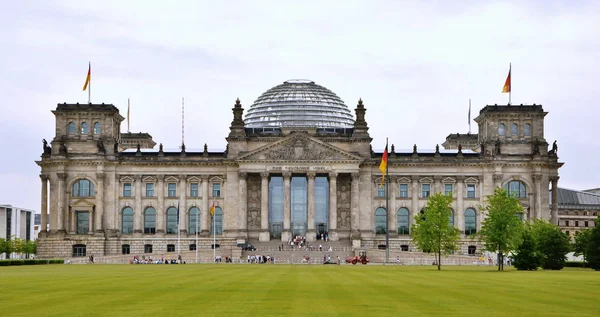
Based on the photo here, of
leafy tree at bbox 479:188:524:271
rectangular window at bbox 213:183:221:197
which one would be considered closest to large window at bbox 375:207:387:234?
rectangular window at bbox 213:183:221:197

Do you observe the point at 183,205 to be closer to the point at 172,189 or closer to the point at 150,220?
the point at 172,189

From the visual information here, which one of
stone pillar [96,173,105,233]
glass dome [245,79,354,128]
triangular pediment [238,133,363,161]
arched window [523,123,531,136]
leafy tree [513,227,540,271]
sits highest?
glass dome [245,79,354,128]

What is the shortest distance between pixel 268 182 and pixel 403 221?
72.1 feet

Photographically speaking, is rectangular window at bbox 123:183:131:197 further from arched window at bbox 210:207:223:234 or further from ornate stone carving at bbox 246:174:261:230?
ornate stone carving at bbox 246:174:261:230

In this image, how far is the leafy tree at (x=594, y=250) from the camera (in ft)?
332

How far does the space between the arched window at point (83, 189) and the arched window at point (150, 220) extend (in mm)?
8754

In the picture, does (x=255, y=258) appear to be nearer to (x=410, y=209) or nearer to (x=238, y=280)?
(x=410, y=209)

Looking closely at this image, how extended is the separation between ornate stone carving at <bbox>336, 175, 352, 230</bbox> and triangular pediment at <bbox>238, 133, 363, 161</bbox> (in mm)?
5191

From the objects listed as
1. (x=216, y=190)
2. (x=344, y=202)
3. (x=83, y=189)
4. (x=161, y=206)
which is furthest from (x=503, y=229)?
(x=83, y=189)

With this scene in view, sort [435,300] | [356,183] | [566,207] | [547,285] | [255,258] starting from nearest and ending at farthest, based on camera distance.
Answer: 1. [435,300]
2. [547,285]
3. [255,258]
4. [356,183]
5. [566,207]

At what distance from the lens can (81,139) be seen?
15688cm

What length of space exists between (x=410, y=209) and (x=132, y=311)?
11993 centimetres

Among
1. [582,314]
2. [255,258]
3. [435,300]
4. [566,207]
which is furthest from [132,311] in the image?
[566,207]

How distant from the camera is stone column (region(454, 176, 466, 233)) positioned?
6137 inches
